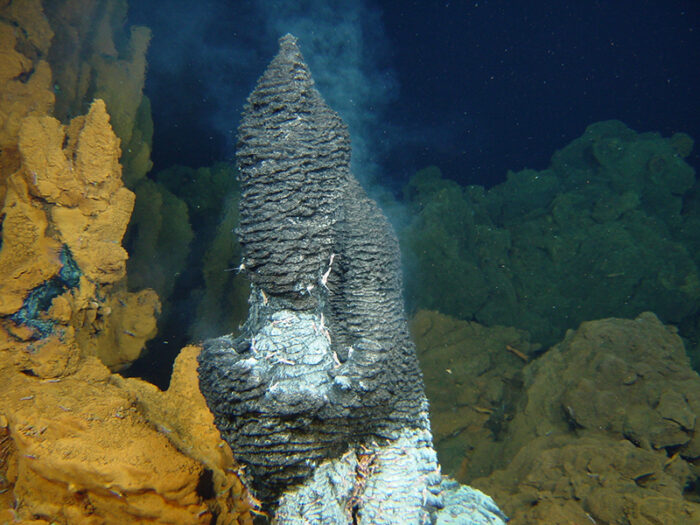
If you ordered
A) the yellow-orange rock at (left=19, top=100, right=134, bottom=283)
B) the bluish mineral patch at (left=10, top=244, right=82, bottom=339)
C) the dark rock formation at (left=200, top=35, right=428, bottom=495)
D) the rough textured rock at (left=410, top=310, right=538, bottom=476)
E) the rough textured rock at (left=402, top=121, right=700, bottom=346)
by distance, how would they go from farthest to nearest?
1. the rough textured rock at (left=402, top=121, right=700, bottom=346)
2. the rough textured rock at (left=410, top=310, right=538, bottom=476)
3. the yellow-orange rock at (left=19, top=100, right=134, bottom=283)
4. the bluish mineral patch at (left=10, top=244, right=82, bottom=339)
5. the dark rock formation at (left=200, top=35, right=428, bottom=495)

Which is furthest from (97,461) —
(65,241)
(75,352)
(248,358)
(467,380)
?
(467,380)

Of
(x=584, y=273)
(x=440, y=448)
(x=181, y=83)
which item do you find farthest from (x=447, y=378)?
(x=181, y=83)

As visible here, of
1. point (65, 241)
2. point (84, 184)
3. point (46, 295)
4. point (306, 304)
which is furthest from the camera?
point (84, 184)

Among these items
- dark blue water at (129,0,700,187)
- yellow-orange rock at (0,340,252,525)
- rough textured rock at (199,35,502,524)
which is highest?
dark blue water at (129,0,700,187)

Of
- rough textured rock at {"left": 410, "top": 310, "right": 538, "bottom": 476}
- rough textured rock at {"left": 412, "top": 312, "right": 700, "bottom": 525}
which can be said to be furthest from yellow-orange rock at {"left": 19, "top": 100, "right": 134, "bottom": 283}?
rough textured rock at {"left": 410, "top": 310, "right": 538, "bottom": 476}

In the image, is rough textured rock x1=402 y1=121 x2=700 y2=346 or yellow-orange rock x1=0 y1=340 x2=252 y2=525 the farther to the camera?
rough textured rock x1=402 y1=121 x2=700 y2=346

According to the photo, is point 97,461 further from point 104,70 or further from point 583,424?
point 583,424

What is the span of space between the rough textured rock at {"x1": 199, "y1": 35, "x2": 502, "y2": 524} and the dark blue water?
415cm

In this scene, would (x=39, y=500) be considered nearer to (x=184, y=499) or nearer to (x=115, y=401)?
(x=115, y=401)

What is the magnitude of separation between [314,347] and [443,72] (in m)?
15.3

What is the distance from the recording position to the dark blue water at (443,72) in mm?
6082

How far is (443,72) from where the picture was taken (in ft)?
46.8

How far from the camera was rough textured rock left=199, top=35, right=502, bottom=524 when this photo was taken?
5.47 feet

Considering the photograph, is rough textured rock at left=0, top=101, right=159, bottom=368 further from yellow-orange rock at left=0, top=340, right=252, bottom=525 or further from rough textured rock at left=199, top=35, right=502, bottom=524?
rough textured rock at left=199, top=35, right=502, bottom=524
